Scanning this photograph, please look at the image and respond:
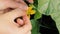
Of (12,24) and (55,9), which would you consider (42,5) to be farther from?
(12,24)

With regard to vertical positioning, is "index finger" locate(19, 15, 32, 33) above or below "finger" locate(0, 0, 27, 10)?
below

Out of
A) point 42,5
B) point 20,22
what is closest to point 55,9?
point 42,5

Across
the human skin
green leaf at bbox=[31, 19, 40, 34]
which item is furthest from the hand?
green leaf at bbox=[31, 19, 40, 34]

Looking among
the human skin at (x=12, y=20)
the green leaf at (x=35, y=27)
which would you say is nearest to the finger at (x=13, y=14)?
the human skin at (x=12, y=20)

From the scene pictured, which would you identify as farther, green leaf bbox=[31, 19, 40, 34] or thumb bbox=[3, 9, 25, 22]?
green leaf bbox=[31, 19, 40, 34]

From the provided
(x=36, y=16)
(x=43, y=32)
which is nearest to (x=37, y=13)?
(x=36, y=16)

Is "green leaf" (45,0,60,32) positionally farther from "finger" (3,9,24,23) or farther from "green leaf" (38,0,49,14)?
"finger" (3,9,24,23)

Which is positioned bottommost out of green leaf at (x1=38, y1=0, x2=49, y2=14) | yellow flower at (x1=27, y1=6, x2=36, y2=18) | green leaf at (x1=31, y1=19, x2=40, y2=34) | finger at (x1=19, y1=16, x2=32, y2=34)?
green leaf at (x1=31, y1=19, x2=40, y2=34)
